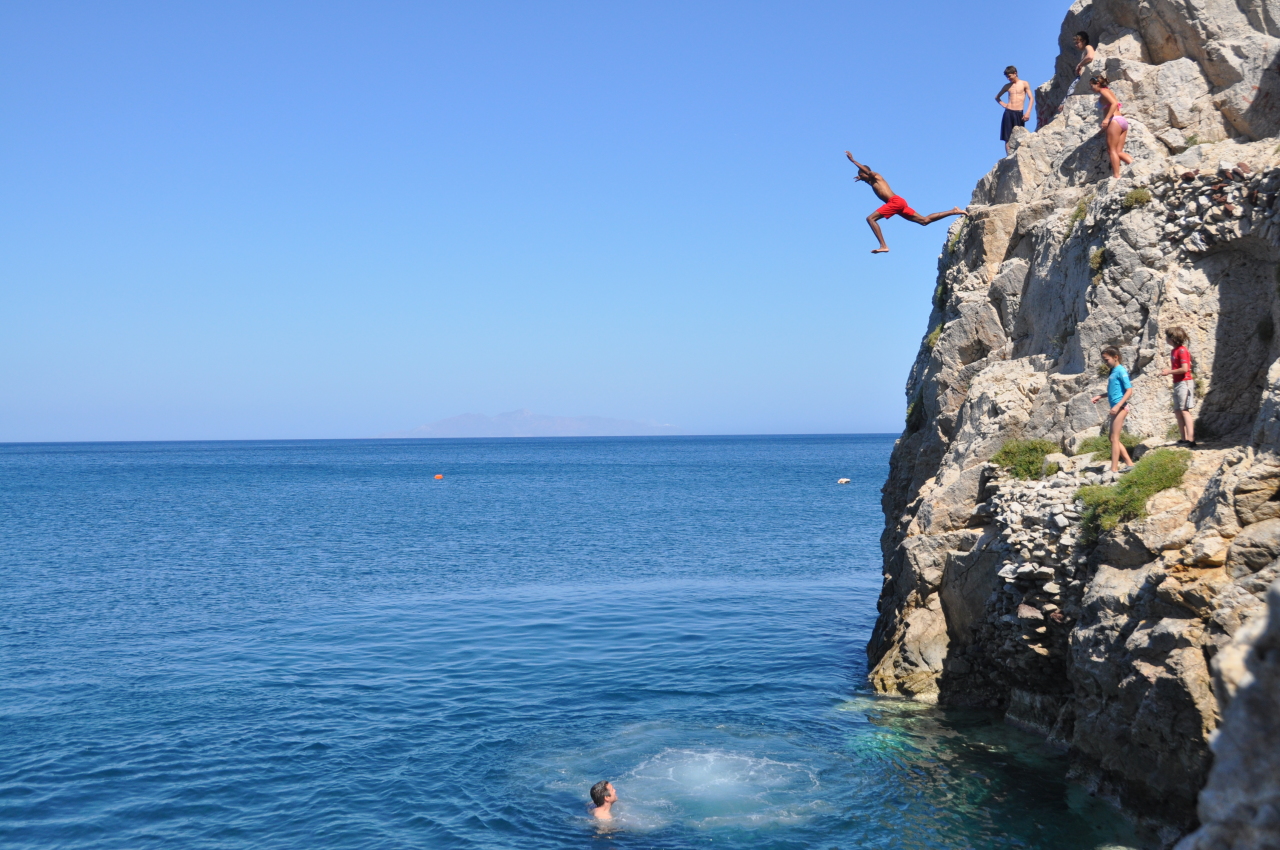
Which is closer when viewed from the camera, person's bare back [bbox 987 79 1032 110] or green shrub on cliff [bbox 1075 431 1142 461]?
green shrub on cliff [bbox 1075 431 1142 461]

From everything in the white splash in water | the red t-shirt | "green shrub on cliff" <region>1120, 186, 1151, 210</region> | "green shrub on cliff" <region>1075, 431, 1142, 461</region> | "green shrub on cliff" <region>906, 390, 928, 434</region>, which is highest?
"green shrub on cliff" <region>1120, 186, 1151, 210</region>

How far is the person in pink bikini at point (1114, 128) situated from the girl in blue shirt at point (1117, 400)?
21.3 feet

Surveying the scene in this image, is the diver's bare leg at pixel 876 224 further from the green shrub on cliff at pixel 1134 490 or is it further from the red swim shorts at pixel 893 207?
the green shrub on cliff at pixel 1134 490

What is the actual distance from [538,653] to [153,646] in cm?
1326

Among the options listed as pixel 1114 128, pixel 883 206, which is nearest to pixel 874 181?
pixel 883 206

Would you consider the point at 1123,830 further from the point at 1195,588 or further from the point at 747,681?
the point at 747,681

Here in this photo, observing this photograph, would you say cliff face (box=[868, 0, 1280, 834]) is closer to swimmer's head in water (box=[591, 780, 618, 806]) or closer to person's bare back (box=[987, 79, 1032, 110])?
person's bare back (box=[987, 79, 1032, 110])

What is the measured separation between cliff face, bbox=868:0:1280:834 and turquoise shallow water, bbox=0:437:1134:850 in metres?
1.99

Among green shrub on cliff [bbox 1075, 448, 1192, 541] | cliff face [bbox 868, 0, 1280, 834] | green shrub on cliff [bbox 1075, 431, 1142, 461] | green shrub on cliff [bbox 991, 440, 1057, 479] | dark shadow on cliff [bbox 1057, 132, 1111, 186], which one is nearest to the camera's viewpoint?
cliff face [bbox 868, 0, 1280, 834]

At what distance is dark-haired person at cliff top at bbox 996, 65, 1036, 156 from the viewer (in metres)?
31.4

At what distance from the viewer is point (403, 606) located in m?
39.4

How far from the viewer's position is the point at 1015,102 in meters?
31.5

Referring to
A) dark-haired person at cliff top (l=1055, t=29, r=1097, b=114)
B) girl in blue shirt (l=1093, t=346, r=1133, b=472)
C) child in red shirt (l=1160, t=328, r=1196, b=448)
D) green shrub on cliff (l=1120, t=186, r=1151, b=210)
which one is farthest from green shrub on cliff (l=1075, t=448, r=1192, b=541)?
dark-haired person at cliff top (l=1055, t=29, r=1097, b=114)

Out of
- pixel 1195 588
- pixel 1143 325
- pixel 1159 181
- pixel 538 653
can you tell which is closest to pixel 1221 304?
pixel 1143 325
